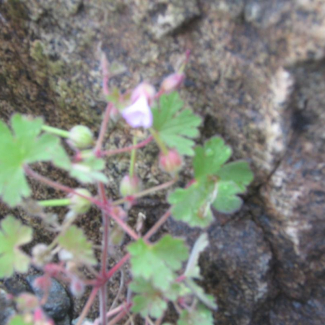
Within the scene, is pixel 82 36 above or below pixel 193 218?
above

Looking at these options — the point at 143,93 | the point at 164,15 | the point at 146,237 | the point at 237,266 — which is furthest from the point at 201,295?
the point at 164,15

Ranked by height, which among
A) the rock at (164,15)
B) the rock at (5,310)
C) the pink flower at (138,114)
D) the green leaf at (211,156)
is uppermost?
the rock at (164,15)

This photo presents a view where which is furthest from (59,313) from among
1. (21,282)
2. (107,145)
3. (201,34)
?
(201,34)

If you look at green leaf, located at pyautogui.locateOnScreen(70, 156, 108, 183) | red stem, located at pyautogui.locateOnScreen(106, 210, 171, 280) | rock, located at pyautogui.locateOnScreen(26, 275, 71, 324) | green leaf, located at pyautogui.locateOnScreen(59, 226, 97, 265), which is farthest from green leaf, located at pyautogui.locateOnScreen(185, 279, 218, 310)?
rock, located at pyautogui.locateOnScreen(26, 275, 71, 324)

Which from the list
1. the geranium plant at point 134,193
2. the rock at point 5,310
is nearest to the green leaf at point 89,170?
the geranium plant at point 134,193

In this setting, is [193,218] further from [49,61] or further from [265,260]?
[49,61]

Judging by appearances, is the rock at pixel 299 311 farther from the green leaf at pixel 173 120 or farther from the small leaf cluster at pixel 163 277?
the green leaf at pixel 173 120

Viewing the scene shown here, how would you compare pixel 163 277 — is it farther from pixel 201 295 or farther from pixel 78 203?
pixel 78 203
